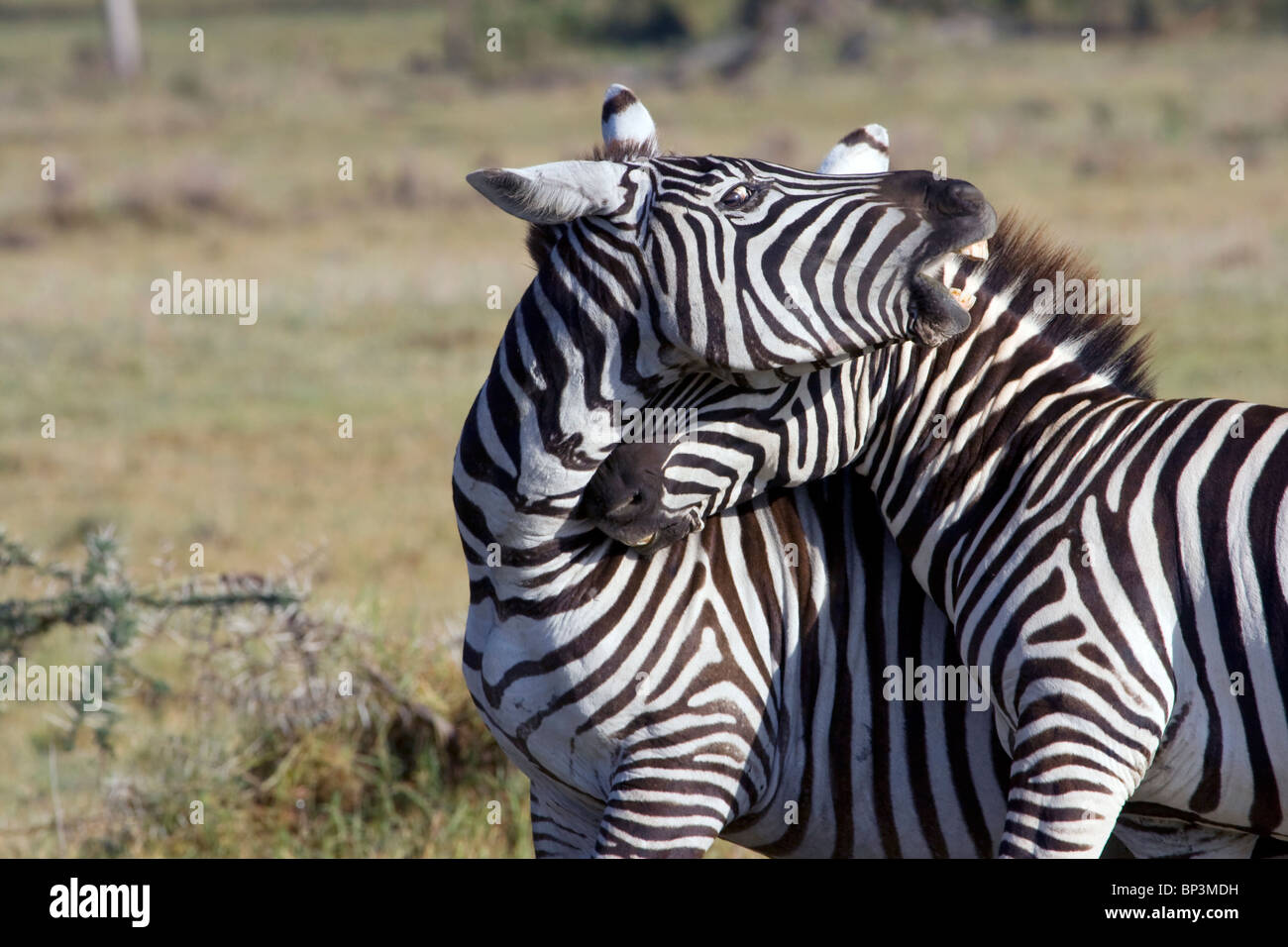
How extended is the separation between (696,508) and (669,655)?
31cm

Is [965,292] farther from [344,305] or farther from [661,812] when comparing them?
[344,305]

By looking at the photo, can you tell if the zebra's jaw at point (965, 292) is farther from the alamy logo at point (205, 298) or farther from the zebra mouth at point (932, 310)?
the alamy logo at point (205, 298)

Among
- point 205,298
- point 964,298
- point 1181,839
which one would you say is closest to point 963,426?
point 964,298

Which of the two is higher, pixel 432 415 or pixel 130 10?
pixel 130 10

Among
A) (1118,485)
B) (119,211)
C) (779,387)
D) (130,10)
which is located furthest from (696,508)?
(130,10)

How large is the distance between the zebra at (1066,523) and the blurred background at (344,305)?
212 cm

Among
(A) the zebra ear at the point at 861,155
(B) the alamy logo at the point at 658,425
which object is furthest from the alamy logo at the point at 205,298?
(B) the alamy logo at the point at 658,425

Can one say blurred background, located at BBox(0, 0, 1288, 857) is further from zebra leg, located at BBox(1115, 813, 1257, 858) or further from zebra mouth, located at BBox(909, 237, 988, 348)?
zebra mouth, located at BBox(909, 237, 988, 348)

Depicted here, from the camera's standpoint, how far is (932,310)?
2715mm

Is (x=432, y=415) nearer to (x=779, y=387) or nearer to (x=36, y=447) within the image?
(x=36, y=447)
